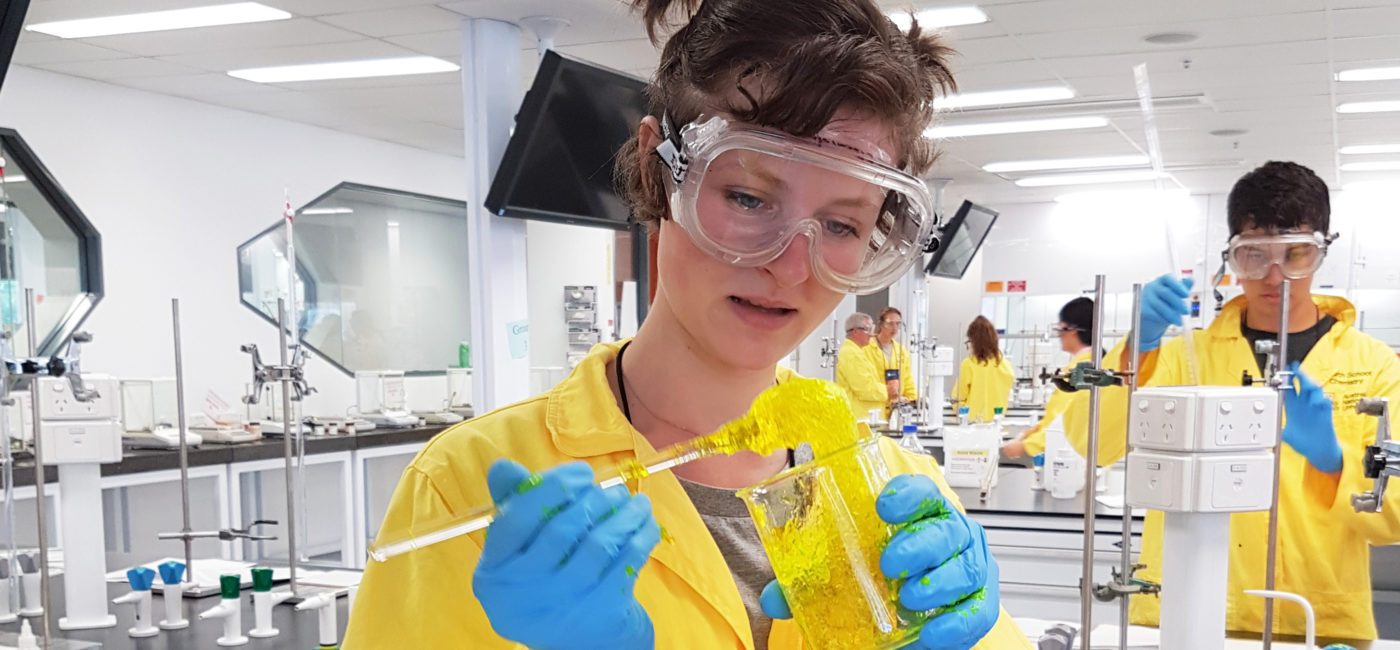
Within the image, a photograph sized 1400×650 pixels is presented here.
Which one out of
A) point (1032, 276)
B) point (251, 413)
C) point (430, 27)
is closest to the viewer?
point (430, 27)

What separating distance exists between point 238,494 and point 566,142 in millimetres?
3105

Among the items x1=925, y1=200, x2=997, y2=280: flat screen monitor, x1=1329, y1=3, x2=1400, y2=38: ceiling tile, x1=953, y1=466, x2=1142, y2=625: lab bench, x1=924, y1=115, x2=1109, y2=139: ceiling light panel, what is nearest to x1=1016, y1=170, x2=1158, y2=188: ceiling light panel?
x1=925, y1=200, x2=997, y2=280: flat screen monitor

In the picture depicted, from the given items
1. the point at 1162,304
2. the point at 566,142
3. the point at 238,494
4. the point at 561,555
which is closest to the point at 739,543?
the point at 561,555

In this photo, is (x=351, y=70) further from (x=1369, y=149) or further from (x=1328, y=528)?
(x=1369, y=149)

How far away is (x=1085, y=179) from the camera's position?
1127cm

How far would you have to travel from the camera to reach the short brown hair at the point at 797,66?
1.09 metres

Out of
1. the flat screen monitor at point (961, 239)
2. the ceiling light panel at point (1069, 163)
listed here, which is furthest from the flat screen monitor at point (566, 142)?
the ceiling light panel at point (1069, 163)

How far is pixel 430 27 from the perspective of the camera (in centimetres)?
525

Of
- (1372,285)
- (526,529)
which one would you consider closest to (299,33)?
(526,529)

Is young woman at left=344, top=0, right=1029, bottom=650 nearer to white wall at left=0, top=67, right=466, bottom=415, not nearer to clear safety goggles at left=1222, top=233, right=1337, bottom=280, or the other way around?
clear safety goggles at left=1222, top=233, right=1337, bottom=280

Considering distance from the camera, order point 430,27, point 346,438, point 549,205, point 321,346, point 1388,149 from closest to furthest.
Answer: point 549,205 → point 430,27 → point 346,438 → point 321,346 → point 1388,149

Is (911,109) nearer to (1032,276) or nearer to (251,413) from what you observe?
(251,413)

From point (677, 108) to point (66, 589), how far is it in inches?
92.5

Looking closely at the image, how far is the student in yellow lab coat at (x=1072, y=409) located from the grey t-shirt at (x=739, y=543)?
1924 mm
